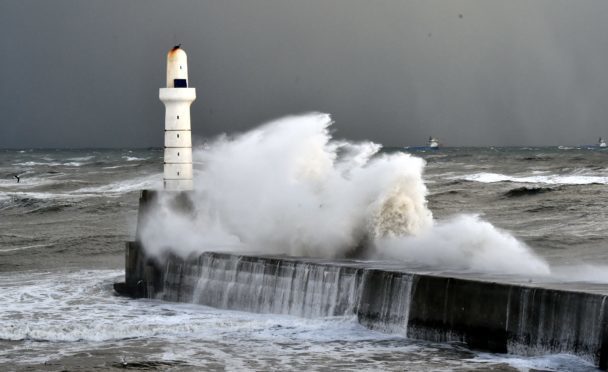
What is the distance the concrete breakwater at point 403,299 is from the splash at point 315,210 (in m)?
0.78

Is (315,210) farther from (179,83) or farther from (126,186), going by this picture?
(126,186)

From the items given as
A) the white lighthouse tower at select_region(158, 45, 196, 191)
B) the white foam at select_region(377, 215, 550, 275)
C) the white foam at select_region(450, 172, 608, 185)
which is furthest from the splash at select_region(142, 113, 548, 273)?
the white foam at select_region(450, 172, 608, 185)

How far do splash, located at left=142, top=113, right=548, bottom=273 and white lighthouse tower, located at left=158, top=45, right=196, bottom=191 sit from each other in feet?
1.67

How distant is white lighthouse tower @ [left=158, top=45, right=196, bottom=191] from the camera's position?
17.3m

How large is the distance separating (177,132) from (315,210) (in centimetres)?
313

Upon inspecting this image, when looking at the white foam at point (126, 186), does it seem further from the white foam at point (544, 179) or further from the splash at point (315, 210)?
the splash at point (315, 210)

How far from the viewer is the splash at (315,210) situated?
1409 centimetres

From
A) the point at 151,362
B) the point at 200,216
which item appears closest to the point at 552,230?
the point at 200,216

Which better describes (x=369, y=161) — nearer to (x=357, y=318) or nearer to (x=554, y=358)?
(x=357, y=318)

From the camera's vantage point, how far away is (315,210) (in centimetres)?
1595

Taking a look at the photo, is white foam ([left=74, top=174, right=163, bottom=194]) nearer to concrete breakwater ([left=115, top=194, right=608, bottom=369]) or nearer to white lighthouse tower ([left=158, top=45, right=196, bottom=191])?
white lighthouse tower ([left=158, top=45, right=196, bottom=191])

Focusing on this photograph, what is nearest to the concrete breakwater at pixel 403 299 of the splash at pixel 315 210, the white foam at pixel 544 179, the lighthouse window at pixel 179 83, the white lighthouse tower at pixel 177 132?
the splash at pixel 315 210

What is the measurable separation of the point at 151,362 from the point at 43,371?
3.74 feet

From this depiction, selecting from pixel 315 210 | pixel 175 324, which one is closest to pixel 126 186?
pixel 315 210
